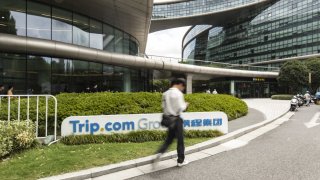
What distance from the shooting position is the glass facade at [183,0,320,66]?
58.5 meters

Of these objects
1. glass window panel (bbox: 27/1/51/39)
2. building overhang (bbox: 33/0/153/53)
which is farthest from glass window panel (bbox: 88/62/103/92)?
building overhang (bbox: 33/0/153/53)

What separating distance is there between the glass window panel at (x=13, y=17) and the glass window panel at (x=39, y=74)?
183 cm

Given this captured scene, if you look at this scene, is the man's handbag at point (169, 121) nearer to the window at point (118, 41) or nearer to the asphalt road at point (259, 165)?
the asphalt road at point (259, 165)

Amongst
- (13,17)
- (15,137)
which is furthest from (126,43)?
(15,137)

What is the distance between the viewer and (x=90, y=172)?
5215 millimetres

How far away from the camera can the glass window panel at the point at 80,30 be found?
66.9 ft

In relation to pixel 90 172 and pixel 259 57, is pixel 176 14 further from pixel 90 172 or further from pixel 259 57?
pixel 90 172

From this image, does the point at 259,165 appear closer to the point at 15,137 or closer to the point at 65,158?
the point at 65,158

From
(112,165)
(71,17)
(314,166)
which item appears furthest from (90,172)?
(71,17)

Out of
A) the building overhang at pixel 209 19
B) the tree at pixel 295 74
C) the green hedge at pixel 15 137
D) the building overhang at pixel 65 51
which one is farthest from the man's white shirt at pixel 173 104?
the building overhang at pixel 209 19

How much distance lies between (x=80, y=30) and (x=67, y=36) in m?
1.54

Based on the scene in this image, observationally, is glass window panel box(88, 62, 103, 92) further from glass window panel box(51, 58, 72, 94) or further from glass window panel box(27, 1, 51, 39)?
glass window panel box(27, 1, 51, 39)

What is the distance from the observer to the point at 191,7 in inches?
2911

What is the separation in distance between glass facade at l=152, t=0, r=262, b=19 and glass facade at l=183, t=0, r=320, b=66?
560cm
